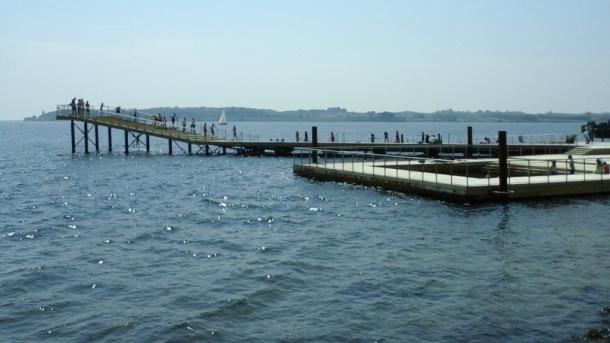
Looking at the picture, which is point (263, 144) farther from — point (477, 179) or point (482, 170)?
point (477, 179)

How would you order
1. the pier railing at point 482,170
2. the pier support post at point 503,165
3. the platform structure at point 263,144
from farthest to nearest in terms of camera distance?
the platform structure at point 263,144 < the pier railing at point 482,170 < the pier support post at point 503,165

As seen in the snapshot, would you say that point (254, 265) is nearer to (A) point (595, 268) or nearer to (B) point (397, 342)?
(B) point (397, 342)

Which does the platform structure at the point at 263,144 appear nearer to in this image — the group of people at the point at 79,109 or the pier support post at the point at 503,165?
the group of people at the point at 79,109

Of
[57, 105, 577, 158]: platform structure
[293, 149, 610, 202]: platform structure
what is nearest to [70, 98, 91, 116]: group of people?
[57, 105, 577, 158]: platform structure

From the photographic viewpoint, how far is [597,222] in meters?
27.2

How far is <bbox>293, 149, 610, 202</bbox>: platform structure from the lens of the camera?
33031 mm

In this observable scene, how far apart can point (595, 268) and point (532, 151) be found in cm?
4072

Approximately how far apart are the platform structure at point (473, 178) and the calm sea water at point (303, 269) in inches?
36.3

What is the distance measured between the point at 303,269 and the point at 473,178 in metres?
20.0

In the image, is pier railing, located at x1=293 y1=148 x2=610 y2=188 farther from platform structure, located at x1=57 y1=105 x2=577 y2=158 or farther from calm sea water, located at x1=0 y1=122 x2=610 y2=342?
platform structure, located at x1=57 y1=105 x2=577 y2=158

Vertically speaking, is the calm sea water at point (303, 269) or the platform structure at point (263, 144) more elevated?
the platform structure at point (263, 144)

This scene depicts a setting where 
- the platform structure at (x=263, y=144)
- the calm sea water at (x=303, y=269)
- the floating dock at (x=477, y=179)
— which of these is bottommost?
the calm sea water at (x=303, y=269)

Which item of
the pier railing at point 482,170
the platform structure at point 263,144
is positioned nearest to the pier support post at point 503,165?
the pier railing at point 482,170

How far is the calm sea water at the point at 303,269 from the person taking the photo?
15.0m
